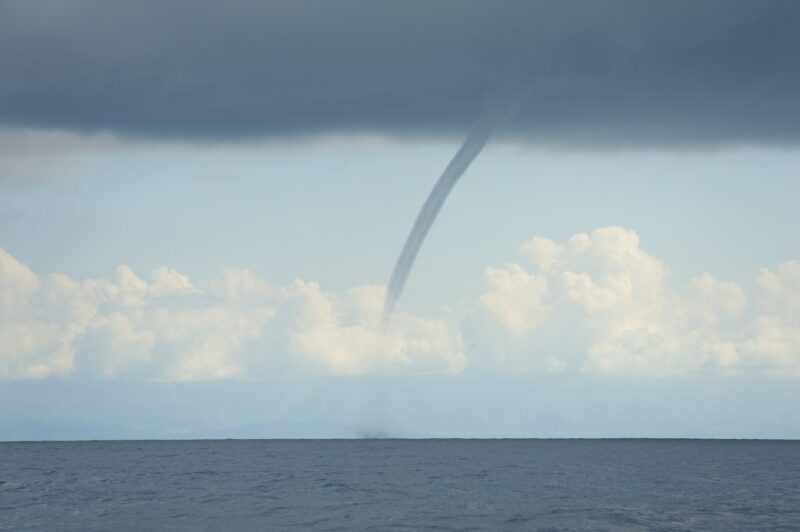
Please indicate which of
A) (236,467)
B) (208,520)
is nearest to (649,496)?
(208,520)

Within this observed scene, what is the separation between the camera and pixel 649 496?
90062 millimetres

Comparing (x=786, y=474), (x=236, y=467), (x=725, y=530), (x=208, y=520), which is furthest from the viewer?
(x=236, y=467)

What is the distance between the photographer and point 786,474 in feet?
451

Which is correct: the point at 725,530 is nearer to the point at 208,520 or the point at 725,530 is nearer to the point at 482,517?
the point at 482,517

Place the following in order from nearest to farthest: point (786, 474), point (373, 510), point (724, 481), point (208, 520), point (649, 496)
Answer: point (208, 520) < point (373, 510) < point (649, 496) < point (724, 481) < point (786, 474)

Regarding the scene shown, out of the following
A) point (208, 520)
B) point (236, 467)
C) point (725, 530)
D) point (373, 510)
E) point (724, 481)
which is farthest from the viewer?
point (236, 467)

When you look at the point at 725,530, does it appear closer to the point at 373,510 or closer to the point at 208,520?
the point at 373,510

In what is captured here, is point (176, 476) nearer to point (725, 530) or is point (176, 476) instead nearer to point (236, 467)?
point (236, 467)

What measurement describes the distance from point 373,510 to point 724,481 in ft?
210

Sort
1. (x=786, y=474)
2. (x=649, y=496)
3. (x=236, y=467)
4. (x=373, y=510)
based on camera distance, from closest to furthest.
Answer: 1. (x=373, y=510)
2. (x=649, y=496)
3. (x=786, y=474)
4. (x=236, y=467)

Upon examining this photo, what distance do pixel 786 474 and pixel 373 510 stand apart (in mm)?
91055

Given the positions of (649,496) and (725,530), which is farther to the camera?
(649,496)

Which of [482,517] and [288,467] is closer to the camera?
[482,517]

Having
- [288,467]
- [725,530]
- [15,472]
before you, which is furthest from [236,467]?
[725,530]
